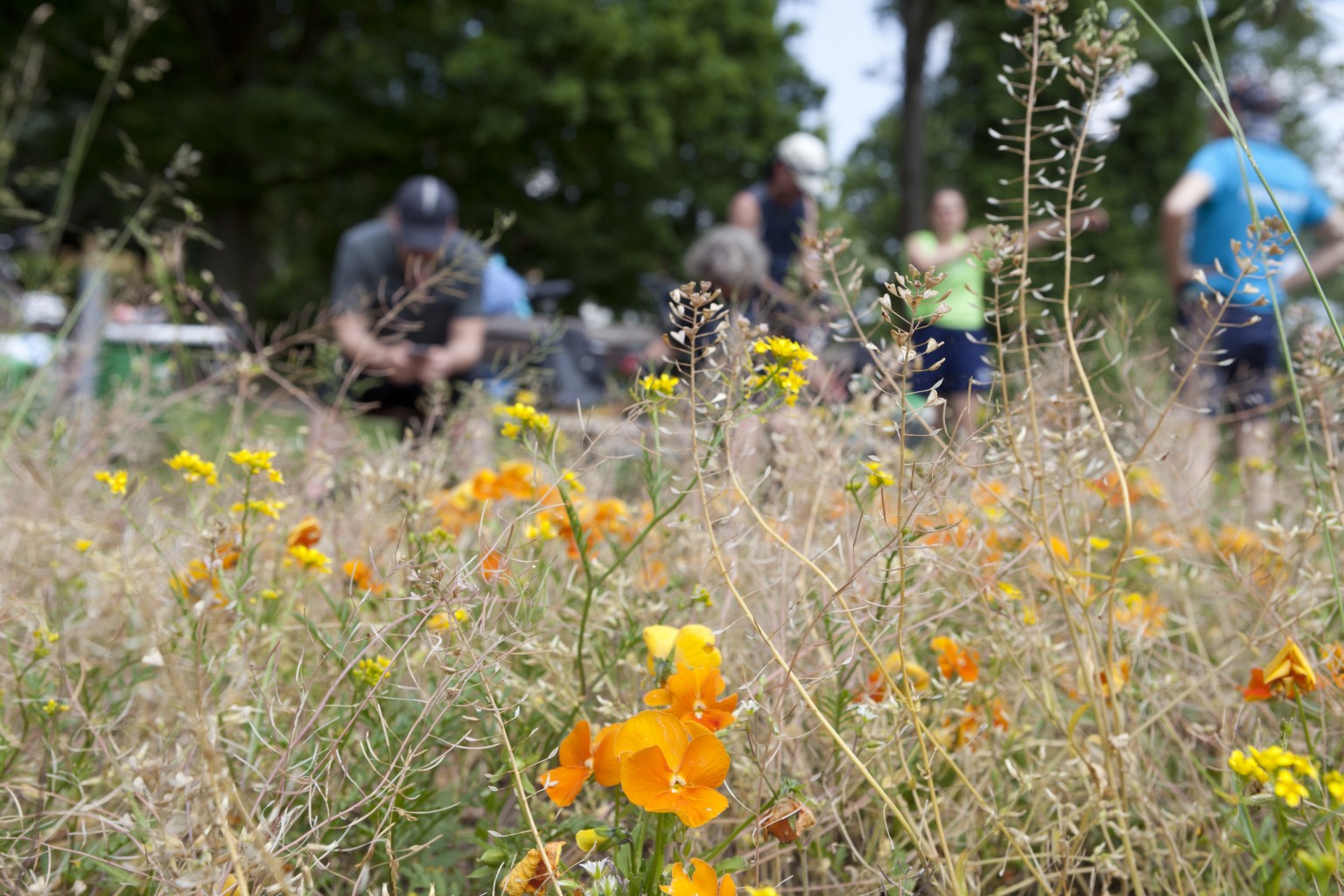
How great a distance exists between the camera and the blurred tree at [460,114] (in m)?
15.2

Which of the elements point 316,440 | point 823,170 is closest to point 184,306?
point 316,440

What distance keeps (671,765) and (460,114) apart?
1651cm

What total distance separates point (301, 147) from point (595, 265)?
16.6 feet

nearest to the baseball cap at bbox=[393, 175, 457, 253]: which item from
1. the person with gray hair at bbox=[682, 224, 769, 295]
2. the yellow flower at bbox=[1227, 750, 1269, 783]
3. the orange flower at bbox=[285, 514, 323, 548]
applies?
the person with gray hair at bbox=[682, 224, 769, 295]

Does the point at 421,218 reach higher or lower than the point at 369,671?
lower

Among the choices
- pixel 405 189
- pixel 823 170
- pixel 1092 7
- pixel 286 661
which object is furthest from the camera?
pixel 823 170

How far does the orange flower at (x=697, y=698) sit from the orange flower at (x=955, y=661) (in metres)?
0.35

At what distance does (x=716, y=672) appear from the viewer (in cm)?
98

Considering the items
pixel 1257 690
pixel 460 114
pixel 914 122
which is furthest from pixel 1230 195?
pixel 460 114

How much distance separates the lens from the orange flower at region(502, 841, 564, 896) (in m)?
0.89

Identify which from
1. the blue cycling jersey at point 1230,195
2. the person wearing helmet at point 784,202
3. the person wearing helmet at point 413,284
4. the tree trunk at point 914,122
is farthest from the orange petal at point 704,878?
the tree trunk at point 914,122

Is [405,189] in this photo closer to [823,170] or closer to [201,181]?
[823,170]

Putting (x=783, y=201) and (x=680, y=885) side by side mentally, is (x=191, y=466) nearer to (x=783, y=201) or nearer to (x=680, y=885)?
(x=680, y=885)

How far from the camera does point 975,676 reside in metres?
1.24
